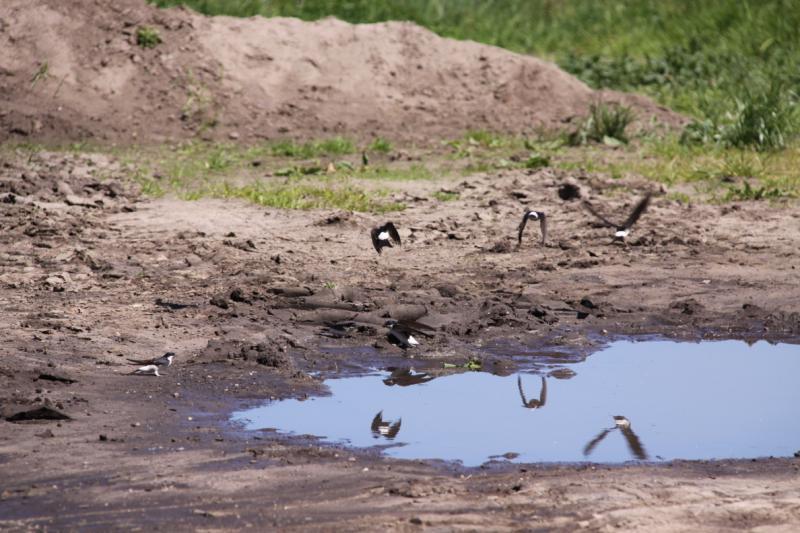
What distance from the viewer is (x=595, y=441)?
659 centimetres

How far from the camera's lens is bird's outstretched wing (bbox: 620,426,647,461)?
20.9ft

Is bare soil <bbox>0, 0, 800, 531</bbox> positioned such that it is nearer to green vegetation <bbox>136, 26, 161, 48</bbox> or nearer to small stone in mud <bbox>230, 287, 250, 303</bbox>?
small stone in mud <bbox>230, 287, 250, 303</bbox>

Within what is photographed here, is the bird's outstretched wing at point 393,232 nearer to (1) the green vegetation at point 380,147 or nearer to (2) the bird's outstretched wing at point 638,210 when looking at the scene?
(2) the bird's outstretched wing at point 638,210

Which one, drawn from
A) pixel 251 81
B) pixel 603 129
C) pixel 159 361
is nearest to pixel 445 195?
pixel 603 129

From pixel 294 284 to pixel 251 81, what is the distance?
7.18 metres

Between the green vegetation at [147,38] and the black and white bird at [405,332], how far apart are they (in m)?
8.49

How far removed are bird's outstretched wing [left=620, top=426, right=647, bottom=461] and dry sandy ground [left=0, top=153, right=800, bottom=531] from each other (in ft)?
1.20

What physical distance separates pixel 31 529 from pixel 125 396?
6.07 feet

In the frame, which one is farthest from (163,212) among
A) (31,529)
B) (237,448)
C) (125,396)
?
(31,529)

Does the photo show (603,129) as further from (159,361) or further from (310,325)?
(159,361)

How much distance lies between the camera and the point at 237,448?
6141mm

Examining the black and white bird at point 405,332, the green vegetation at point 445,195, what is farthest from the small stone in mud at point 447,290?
the green vegetation at point 445,195

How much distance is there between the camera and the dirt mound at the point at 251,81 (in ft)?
49.8

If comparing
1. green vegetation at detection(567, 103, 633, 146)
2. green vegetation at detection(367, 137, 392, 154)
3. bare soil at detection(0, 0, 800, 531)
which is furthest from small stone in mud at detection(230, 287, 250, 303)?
green vegetation at detection(567, 103, 633, 146)
